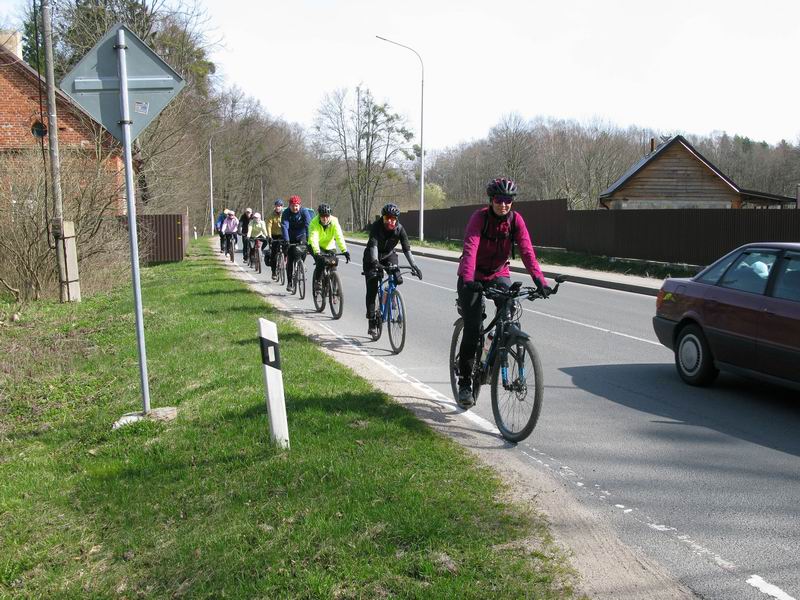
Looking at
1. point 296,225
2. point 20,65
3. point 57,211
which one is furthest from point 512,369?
point 20,65

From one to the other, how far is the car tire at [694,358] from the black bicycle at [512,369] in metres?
2.38

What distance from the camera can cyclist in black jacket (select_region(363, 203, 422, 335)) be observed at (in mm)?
9430

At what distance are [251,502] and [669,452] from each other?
293 centimetres

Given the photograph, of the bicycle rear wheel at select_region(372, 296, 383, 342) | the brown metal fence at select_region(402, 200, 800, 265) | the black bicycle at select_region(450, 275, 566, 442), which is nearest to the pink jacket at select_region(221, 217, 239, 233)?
the brown metal fence at select_region(402, 200, 800, 265)

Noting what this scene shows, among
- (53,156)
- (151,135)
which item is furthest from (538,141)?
(53,156)

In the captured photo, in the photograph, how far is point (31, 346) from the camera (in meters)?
11.4

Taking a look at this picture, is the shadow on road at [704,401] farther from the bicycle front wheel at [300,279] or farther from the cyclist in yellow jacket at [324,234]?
the bicycle front wheel at [300,279]

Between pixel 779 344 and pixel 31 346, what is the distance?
32.5 ft

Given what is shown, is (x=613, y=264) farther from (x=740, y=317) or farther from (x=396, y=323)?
(x=740, y=317)

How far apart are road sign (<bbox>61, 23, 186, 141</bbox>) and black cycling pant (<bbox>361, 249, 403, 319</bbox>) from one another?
3.85m

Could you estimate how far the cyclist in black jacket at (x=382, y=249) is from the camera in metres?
9.43

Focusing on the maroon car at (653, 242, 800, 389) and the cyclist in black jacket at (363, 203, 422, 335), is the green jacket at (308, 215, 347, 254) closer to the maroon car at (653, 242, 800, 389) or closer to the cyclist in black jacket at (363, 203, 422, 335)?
the cyclist in black jacket at (363, 203, 422, 335)

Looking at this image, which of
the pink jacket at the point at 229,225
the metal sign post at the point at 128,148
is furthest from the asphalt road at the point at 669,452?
the pink jacket at the point at 229,225

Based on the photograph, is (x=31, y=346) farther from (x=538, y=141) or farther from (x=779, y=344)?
(x=538, y=141)
